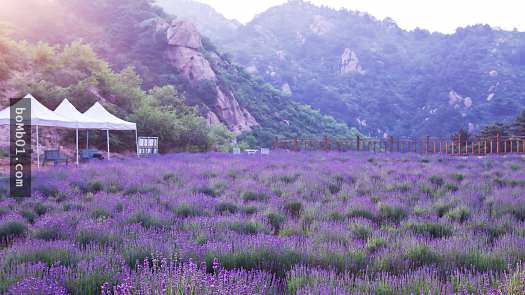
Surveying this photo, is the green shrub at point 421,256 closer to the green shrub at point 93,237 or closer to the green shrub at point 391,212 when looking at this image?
the green shrub at point 391,212

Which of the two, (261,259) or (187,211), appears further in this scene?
(187,211)

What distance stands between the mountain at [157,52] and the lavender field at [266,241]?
37.4 meters

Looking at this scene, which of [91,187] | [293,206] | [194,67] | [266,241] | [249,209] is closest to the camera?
[266,241]

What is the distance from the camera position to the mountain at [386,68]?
83438 millimetres

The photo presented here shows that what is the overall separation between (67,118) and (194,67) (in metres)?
36.2

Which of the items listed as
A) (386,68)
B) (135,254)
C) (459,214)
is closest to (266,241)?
(135,254)

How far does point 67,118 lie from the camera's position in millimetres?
18172

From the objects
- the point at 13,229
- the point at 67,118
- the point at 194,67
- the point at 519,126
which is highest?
the point at 194,67

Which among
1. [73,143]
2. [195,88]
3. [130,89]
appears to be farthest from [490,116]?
[73,143]

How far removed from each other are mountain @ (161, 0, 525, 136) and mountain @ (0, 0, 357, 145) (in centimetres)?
3033

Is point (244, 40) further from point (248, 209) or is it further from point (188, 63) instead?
point (248, 209)

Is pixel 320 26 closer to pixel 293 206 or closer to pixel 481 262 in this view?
pixel 293 206

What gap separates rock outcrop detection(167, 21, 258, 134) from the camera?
51.4 m

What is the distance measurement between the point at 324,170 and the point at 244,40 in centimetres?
11643
